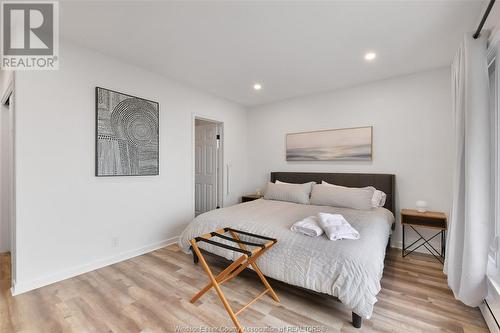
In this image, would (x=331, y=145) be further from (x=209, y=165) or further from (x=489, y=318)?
(x=489, y=318)

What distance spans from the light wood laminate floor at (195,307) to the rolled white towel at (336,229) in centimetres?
61

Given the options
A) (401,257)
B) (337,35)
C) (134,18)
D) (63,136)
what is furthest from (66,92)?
(401,257)

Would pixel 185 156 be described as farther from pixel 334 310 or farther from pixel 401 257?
pixel 401 257

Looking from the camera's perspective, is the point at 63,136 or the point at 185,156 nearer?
the point at 63,136

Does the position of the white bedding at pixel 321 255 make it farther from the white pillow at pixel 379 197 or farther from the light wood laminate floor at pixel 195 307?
the white pillow at pixel 379 197

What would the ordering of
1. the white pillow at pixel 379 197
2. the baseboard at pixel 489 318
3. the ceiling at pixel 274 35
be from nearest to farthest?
the baseboard at pixel 489 318 → the ceiling at pixel 274 35 → the white pillow at pixel 379 197

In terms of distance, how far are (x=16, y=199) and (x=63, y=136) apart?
72cm

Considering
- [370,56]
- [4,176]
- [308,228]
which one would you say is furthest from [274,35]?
[4,176]

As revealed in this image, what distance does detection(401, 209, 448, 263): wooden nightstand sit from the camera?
278 cm

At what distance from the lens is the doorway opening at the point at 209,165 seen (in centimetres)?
447

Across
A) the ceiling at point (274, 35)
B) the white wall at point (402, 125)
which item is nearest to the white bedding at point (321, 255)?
the white wall at point (402, 125)

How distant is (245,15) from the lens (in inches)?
78.0

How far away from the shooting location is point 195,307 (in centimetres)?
192

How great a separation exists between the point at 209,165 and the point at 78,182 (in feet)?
7.86
